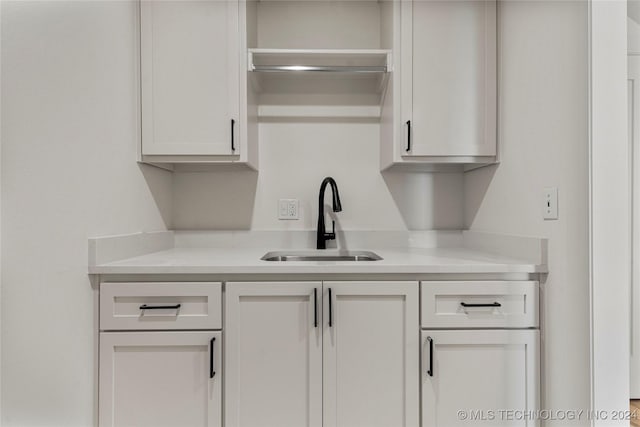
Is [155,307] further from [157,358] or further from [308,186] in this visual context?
[308,186]

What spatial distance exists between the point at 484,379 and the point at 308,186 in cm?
119

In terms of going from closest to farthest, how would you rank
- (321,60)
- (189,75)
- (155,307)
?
(155,307) < (189,75) < (321,60)

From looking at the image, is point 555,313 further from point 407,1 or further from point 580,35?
point 407,1

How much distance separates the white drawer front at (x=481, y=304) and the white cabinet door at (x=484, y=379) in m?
0.04

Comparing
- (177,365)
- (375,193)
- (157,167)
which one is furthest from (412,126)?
(177,365)

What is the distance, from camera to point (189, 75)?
1522mm

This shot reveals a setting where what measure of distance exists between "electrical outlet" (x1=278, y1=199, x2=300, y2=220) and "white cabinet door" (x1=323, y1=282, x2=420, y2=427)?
718 millimetres

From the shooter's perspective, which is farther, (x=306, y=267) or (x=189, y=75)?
(x=189, y=75)

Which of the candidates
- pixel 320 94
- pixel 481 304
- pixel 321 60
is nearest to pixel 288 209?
pixel 320 94

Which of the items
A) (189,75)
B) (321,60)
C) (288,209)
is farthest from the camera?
(288,209)

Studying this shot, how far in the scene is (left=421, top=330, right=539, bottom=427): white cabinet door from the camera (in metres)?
1.26

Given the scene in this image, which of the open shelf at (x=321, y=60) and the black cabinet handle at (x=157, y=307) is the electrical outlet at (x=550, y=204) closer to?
the open shelf at (x=321, y=60)

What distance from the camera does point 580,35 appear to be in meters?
1.11

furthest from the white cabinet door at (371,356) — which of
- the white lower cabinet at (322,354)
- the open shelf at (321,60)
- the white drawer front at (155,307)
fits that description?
the open shelf at (321,60)
